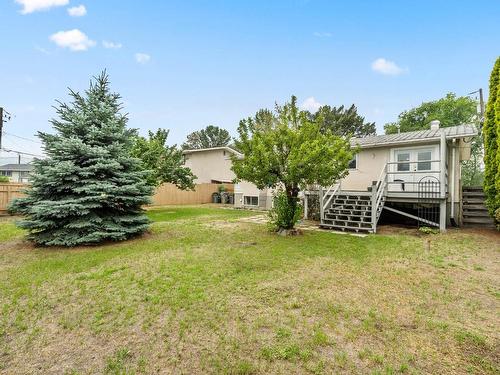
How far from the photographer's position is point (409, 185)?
39.4 feet

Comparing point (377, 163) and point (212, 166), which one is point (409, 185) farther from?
point (212, 166)

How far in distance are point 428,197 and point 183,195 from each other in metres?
18.4

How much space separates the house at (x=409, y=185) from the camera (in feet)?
32.9

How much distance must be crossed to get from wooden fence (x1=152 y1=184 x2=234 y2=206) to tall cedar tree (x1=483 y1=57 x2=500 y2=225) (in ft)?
60.9

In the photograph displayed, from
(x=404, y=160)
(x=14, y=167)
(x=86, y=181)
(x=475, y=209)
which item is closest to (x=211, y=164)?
(x=404, y=160)

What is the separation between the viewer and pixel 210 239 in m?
8.31

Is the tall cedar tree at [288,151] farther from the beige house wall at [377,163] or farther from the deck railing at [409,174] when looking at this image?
the beige house wall at [377,163]

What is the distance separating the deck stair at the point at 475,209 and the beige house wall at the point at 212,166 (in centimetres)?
1841

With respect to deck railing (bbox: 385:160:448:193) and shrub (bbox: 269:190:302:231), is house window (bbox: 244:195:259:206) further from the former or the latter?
shrub (bbox: 269:190:302:231)

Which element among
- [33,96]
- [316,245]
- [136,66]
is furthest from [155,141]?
[316,245]

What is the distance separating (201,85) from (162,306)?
1690 centimetres

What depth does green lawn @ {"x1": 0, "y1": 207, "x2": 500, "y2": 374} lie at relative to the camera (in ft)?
8.89

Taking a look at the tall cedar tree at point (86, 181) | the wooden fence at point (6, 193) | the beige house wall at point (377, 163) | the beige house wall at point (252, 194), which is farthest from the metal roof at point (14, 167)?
the beige house wall at point (377, 163)

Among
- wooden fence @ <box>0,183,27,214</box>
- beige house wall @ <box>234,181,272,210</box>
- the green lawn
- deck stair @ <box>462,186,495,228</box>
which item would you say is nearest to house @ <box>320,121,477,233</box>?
deck stair @ <box>462,186,495,228</box>
